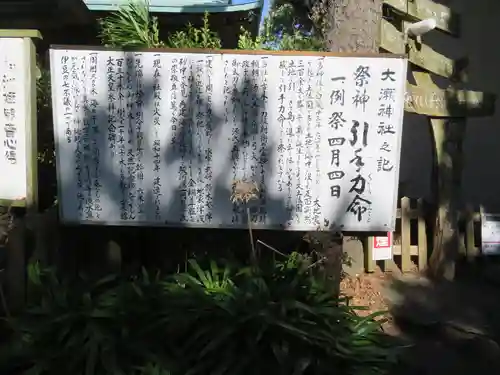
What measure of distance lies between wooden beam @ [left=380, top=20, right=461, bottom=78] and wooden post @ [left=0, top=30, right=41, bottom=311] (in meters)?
3.37

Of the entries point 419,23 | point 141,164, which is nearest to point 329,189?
point 141,164

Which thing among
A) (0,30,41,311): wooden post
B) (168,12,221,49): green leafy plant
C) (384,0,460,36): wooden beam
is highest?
(384,0,460,36): wooden beam

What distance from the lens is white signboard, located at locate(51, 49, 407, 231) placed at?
4.36 meters

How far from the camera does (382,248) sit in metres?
7.09

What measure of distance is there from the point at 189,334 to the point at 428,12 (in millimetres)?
4615

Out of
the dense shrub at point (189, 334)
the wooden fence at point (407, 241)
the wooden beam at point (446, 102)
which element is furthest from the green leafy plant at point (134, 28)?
the wooden fence at point (407, 241)

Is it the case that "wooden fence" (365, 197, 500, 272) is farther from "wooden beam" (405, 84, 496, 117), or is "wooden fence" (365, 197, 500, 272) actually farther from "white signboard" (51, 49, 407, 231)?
"white signboard" (51, 49, 407, 231)

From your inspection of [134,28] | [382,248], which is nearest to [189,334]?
[134,28]

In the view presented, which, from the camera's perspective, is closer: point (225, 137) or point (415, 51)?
point (225, 137)

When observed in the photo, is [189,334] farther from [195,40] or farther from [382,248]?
[382,248]

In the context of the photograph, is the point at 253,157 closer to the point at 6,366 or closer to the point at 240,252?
the point at 240,252

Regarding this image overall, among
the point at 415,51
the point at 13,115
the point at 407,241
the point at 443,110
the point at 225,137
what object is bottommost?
the point at 407,241

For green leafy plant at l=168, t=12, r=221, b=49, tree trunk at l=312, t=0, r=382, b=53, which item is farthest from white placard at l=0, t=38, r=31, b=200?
tree trunk at l=312, t=0, r=382, b=53

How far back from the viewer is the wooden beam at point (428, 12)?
6594 millimetres
